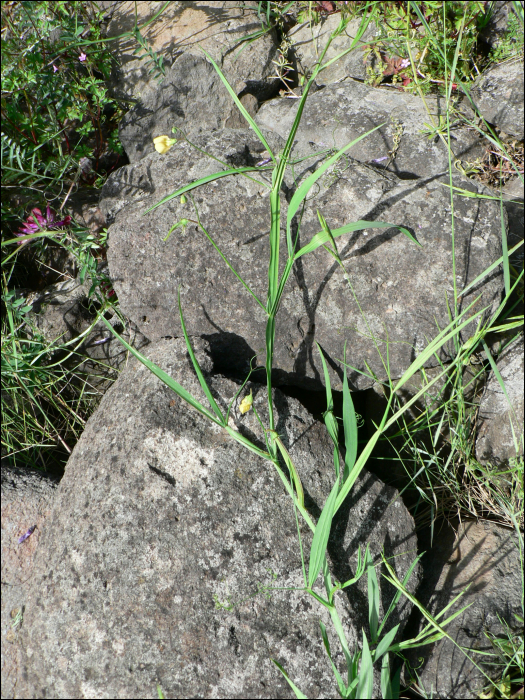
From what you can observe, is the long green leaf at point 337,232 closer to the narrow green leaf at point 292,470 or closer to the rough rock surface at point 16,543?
the narrow green leaf at point 292,470

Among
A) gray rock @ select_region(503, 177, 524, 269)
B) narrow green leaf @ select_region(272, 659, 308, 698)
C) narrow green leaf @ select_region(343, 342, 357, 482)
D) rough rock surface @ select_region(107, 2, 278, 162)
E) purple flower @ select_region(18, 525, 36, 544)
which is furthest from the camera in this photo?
rough rock surface @ select_region(107, 2, 278, 162)

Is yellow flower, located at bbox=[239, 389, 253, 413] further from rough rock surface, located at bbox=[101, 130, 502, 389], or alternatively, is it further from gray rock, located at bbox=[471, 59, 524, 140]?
gray rock, located at bbox=[471, 59, 524, 140]

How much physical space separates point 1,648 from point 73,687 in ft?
1.07

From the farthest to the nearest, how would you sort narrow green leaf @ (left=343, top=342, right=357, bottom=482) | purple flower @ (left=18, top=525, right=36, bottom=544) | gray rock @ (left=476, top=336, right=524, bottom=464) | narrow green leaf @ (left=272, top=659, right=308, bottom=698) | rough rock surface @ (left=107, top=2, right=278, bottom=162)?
rough rock surface @ (left=107, top=2, right=278, bottom=162)
gray rock @ (left=476, top=336, right=524, bottom=464)
purple flower @ (left=18, top=525, right=36, bottom=544)
narrow green leaf @ (left=343, top=342, right=357, bottom=482)
narrow green leaf @ (left=272, top=659, right=308, bottom=698)

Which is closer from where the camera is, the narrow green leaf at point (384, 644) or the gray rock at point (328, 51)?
the narrow green leaf at point (384, 644)

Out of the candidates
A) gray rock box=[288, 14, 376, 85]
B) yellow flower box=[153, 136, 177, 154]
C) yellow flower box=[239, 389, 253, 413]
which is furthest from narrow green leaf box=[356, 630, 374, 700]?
gray rock box=[288, 14, 376, 85]

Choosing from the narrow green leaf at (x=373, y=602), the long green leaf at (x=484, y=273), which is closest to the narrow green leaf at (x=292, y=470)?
the narrow green leaf at (x=373, y=602)

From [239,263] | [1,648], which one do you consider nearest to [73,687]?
[1,648]

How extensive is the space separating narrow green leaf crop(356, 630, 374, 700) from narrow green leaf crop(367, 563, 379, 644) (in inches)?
4.4

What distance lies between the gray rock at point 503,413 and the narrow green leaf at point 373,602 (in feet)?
2.32

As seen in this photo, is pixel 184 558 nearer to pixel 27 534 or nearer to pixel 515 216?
pixel 27 534

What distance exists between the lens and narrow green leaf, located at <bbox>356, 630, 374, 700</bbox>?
1369 millimetres

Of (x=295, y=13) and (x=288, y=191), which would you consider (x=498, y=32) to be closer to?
(x=295, y=13)

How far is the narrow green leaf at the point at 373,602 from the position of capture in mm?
1510
